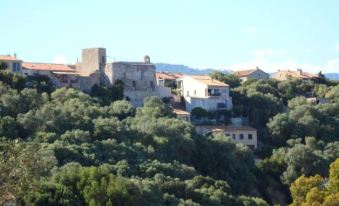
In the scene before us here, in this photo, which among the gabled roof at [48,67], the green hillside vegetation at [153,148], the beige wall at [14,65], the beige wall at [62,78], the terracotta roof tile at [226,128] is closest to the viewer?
the green hillside vegetation at [153,148]

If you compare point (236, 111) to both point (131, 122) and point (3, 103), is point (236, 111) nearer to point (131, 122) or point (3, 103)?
point (131, 122)

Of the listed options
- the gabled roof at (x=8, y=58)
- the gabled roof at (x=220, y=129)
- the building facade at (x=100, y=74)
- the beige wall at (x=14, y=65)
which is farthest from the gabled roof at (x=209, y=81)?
the gabled roof at (x=8, y=58)

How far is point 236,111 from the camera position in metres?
68.9

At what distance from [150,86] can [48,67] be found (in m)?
9.67

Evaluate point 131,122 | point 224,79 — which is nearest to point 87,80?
point 131,122

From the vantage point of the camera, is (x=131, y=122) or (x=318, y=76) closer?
(x=131, y=122)

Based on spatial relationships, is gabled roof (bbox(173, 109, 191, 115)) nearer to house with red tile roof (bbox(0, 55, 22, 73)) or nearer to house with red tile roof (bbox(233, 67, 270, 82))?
house with red tile roof (bbox(0, 55, 22, 73))

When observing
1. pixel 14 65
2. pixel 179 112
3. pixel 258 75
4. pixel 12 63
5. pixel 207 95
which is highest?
pixel 12 63

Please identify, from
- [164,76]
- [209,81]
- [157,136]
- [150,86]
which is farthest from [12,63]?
[164,76]

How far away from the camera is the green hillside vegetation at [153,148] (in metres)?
38.9

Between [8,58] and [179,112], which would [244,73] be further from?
[8,58]

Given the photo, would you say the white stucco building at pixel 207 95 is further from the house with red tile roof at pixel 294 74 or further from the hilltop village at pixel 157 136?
the house with red tile roof at pixel 294 74

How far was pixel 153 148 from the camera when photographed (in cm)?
5150

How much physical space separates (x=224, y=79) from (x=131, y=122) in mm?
22531
